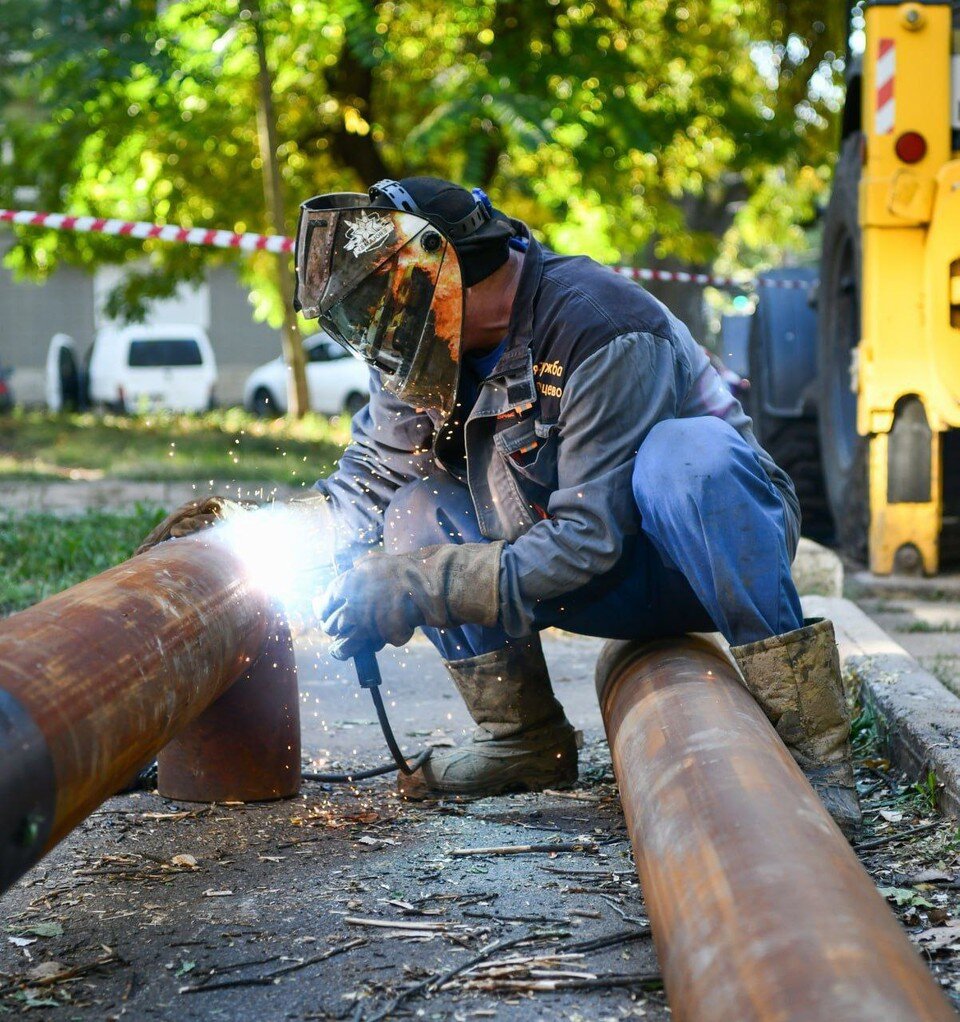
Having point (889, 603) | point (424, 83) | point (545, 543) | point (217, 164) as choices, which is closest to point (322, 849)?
point (545, 543)

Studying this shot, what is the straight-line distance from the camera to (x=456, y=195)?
3150 millimetres

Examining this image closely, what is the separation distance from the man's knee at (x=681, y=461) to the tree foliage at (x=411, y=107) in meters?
7.76

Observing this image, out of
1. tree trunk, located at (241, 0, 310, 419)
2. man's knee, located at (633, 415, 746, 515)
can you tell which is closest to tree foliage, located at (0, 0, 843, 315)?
tree trunk, located at (241, 0, 310, 419)

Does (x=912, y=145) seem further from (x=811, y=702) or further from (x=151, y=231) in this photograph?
(x=151, y=231)

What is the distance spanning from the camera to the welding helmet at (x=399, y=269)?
306 cm

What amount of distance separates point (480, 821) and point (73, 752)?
1334 mm

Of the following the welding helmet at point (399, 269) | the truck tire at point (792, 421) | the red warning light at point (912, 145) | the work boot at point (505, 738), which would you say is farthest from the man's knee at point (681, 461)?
the truck tire at point (792, 421)

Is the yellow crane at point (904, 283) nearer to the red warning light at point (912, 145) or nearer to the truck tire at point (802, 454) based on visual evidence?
the red warning light at point (912, 145)

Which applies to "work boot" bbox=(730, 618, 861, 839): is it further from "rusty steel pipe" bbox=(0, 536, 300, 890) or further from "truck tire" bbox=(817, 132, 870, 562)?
"truck tire" bbox=(817, 132, 870, 562)

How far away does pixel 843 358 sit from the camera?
7219 mm

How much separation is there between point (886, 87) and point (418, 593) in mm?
4053

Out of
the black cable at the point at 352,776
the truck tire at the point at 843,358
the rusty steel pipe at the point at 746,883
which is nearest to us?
the rusty steel pipe at the point at 746,883

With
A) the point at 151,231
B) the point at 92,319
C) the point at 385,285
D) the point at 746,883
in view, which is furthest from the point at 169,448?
the point at 92,319

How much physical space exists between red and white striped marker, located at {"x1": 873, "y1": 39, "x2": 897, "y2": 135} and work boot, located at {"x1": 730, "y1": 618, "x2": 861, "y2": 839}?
3652mm
